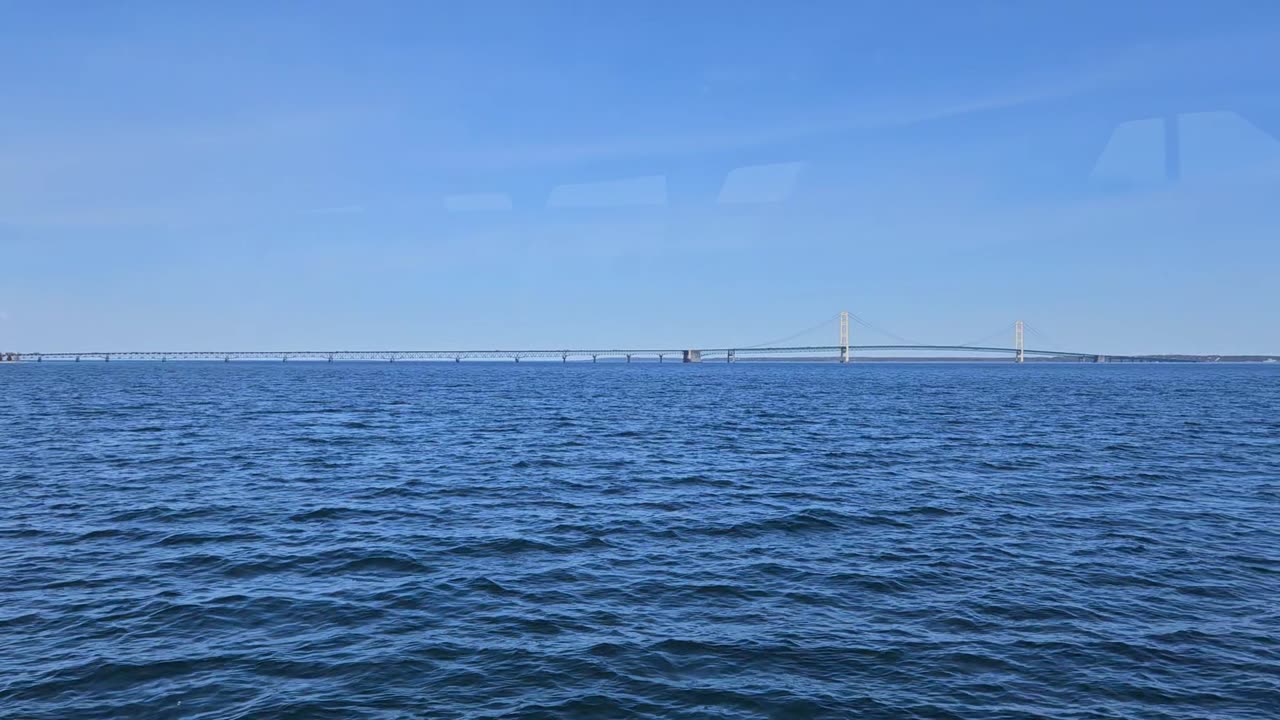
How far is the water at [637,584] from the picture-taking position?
13.0 m

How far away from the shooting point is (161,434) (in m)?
50.1

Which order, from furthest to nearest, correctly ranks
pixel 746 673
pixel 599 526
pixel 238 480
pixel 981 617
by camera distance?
pixel 238 480 < pixel 599 526 < pixel 981 617 < pixel 746 673

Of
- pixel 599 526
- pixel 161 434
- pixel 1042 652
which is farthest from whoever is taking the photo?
pixel 161 434

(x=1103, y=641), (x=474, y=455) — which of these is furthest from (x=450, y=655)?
(x=474, y=455)

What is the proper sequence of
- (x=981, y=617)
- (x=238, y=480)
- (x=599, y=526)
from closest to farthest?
1. (x=981, y=617)
2. (x=599, y=526)
3. (x=238, y=480)

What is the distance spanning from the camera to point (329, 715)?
1209 cm

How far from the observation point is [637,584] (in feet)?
61.2

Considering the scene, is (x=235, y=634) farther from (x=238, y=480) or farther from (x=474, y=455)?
(x=474, y=455)

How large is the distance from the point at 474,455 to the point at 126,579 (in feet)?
74.4

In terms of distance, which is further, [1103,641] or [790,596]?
[790,596]

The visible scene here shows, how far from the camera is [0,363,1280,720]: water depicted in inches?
511

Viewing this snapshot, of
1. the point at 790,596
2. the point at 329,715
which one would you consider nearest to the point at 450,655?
the point at 329,715

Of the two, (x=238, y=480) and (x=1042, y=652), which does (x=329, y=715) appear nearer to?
(x=1042, y=652)

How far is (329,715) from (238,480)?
23.8 meters
